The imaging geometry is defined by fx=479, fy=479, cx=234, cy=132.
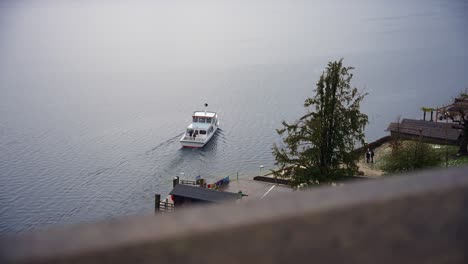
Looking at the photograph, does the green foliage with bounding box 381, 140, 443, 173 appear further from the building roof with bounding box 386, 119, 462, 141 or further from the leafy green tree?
the building roof with bounding box 386, 119, 462, 141

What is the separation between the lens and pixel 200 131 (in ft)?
188

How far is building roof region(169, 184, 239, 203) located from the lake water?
6.06 metres

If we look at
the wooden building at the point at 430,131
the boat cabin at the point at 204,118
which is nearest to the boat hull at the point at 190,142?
the boat cabin at the point at 204,118

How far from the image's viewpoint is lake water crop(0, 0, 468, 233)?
139 feet

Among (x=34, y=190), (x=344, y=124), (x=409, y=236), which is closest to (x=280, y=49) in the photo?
(x=34, y=190)

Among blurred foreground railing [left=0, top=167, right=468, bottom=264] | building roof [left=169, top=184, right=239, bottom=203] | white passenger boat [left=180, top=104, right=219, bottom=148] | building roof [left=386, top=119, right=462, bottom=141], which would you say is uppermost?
blurred foreground railing [left=0, top=167, right=468, bottom=264]

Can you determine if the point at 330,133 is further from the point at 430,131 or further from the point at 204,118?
the point at 204,118

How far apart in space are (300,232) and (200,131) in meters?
56.1

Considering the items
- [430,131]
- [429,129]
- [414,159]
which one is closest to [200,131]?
[429,129]

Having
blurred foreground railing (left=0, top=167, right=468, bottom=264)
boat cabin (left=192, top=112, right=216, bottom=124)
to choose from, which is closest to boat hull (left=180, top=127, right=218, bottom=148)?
boat cabin (left=192, top=112, right=216, bottom=124)

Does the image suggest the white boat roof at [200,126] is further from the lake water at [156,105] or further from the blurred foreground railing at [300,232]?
the blurred foreground railing at [300,232]

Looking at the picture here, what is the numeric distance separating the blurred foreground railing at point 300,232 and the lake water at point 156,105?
118 ft

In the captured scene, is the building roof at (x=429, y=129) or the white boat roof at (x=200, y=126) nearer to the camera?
the building roof at (x=429, y=129)

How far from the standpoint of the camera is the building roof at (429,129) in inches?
1761
